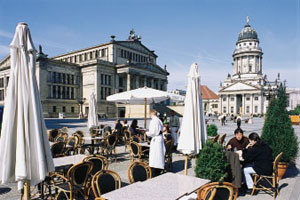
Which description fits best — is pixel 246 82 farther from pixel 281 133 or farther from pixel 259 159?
pixel 259 159

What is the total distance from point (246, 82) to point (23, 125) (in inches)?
3840

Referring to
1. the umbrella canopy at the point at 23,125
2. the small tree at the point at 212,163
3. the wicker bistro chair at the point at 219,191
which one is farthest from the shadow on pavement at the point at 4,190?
the wicker bistro chair at the point at 219,191

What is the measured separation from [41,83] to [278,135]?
43670mm

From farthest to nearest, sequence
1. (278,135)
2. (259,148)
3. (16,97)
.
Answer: (278,135) → (259,148) → (16,97)

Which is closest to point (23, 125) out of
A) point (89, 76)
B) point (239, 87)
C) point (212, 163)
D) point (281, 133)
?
point (212, 163)

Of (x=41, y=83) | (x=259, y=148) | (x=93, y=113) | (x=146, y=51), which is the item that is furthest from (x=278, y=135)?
(x=146, y=51)

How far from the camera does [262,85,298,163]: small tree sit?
20.5ft

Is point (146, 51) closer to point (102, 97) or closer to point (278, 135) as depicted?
point (102, 97)

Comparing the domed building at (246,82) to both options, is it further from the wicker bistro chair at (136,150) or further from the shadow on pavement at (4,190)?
the shadow on pavement at (4,190)

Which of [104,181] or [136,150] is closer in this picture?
[104,181]

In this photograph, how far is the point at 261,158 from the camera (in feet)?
16.9

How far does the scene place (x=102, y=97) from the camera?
48.8m

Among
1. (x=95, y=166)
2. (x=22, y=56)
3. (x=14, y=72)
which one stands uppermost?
(x=22, y=56)

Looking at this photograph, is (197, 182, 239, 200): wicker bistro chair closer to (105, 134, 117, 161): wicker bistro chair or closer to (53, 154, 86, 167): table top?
(53, 154, 86, 167): table top
